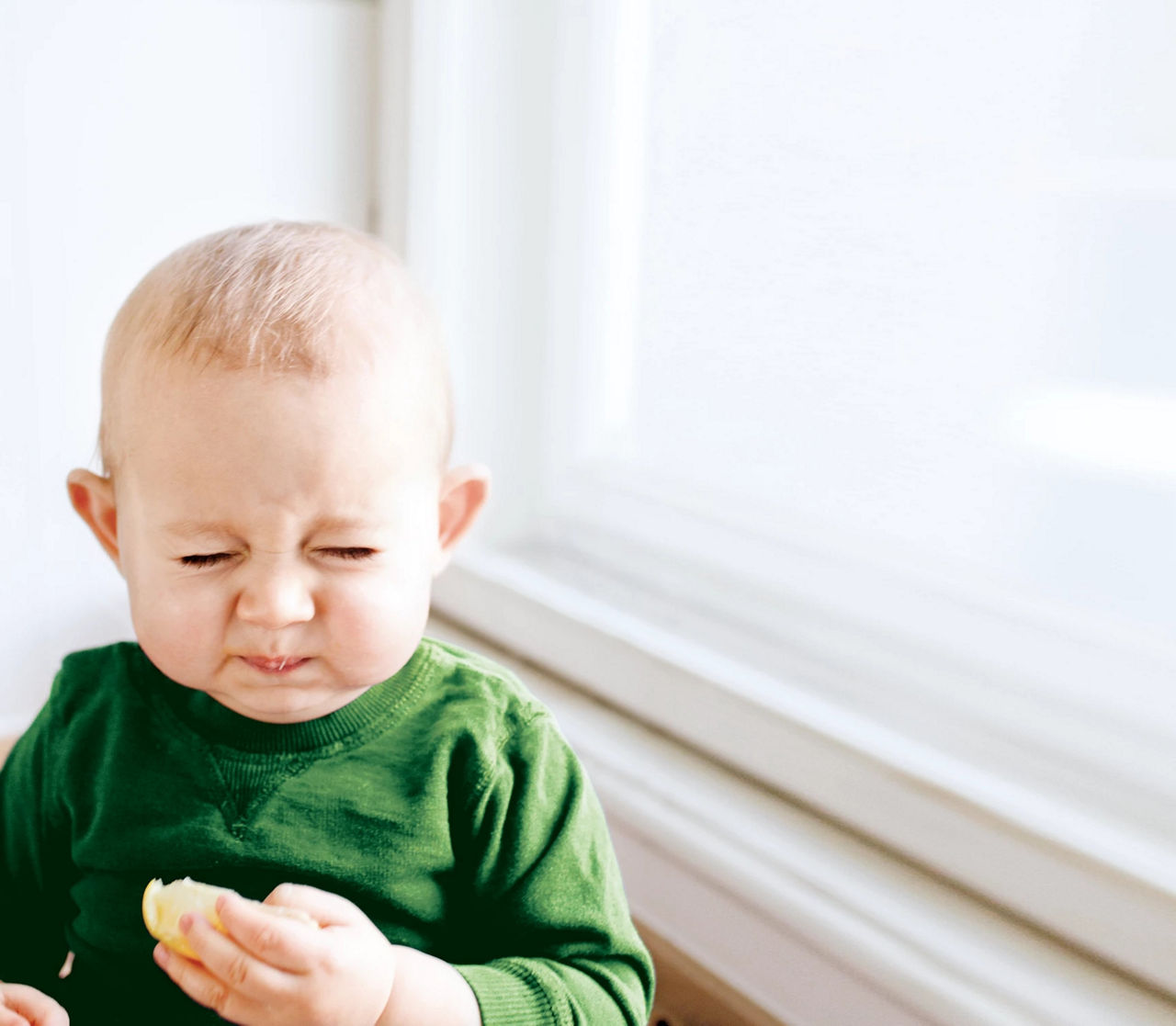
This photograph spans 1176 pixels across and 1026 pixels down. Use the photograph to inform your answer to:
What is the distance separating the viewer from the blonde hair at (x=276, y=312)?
0.65m

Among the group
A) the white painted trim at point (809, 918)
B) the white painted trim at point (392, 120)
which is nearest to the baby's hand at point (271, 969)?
the white painted trim at point (809, 918)

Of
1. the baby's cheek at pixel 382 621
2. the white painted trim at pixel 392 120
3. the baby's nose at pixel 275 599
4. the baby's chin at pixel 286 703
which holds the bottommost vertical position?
the baby's chin at pixel 286 703

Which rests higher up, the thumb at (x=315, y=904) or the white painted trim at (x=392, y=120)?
the white painted trim at (x=392, y=120)

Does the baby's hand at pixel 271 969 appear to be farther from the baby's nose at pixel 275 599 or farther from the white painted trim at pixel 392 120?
the white painted trim at pixel 392 120

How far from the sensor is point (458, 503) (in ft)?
2.51

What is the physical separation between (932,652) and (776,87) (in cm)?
48

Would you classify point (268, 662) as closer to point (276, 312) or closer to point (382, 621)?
point (382, 621)

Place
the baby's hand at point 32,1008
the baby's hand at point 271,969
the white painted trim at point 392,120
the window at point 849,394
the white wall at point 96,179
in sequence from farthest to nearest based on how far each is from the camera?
the white painted trim at point 392,120 → the white wall at point 96,179 → the window at point 849,394 → the baby's hand at point 32,1008 → the baby's hand at point 271,969

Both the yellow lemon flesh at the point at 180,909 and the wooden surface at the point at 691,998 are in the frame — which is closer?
the yellow lemon flesh at the point at 180,909

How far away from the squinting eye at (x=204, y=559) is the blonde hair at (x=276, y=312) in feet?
0.26

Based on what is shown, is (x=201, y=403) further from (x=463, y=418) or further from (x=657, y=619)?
(x=463, y=418)

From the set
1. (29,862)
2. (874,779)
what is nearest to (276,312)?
(29,862)

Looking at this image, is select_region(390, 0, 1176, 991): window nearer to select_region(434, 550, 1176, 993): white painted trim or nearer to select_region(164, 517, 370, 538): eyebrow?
select_region(434, 550, 1176, 993): white painted trim

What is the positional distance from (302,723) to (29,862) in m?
0.22
